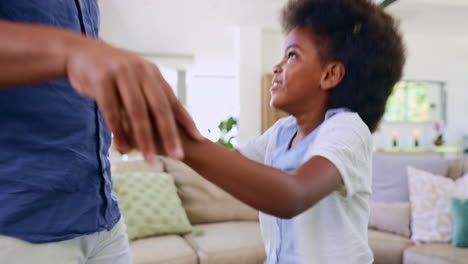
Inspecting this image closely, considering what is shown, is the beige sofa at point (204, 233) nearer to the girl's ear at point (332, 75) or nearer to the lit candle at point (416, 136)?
the girl's ear at point (332, 75)

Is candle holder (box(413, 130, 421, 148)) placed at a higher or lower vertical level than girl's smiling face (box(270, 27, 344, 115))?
lower

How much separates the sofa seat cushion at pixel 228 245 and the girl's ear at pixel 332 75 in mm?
1580

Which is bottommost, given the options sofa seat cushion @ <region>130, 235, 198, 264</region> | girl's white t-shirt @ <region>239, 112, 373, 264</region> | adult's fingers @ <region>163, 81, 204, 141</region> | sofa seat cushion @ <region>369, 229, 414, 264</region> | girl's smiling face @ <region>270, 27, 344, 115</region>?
sofa seat cushion @ <region>369, 229, 414, 264</region>

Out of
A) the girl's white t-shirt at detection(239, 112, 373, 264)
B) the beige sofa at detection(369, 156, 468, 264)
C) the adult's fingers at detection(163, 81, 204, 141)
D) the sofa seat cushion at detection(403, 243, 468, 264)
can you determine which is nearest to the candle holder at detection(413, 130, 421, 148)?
the beige sofa at detection(369, 156, 468, 264)

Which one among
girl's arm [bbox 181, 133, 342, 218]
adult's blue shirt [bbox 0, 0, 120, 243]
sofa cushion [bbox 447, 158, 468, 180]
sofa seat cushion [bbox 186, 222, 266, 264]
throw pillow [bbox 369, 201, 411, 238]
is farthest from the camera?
sofa cushion [bbox 447, 158, 468, 180]

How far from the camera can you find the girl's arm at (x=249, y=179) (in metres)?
0.48

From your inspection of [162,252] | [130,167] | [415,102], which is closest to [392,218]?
[162,252]

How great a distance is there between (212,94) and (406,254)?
412 inches

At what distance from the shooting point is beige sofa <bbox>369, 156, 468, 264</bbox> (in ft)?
6.93

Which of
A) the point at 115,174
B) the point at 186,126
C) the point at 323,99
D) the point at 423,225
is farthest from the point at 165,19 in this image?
the point at 186,126

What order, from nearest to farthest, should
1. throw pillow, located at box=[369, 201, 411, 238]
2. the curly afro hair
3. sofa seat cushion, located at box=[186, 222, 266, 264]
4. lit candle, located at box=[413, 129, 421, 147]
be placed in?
the curly afro hair
sofa seat cushion, located at box=[186, 222, 266, 264]
throw pillow, located at box=[369, 201, 411, 238]
lit candle, located at box=[413, 129, 421, 147]

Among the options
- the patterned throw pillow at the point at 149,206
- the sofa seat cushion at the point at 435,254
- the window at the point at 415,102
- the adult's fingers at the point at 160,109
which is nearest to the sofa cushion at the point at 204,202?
the patterned throw pillow at the point at 149,206

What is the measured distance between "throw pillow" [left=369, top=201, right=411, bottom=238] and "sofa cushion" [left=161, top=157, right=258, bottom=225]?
874 mm

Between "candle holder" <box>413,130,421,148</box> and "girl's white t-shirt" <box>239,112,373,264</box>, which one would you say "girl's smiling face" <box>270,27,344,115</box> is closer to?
"girl's white t-shirt" <box>239,112,373,264</box>
